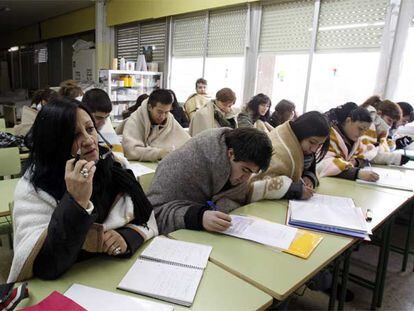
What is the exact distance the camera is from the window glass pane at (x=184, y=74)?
605 centimetres

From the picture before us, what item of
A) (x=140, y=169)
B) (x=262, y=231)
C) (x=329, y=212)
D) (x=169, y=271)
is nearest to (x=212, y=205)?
(x=262, y=231)

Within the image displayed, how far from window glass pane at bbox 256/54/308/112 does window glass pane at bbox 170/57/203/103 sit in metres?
1.39

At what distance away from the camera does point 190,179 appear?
1546 millimetres

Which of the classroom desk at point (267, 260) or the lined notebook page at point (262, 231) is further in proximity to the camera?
the lined notebook page at point (262, 231)

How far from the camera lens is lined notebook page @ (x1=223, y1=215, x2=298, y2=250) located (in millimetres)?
1333

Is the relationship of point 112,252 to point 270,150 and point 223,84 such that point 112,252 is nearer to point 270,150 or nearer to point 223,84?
point 270,150

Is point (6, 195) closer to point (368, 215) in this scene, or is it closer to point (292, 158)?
point (292, 158)

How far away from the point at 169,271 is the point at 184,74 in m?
5.61

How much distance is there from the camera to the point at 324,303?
2.16m

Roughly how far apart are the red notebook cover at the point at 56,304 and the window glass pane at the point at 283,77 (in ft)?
13.9

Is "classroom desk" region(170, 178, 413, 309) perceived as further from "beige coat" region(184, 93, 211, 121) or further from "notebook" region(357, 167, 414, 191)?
"beige coat" region(184, 93, 211, 121)

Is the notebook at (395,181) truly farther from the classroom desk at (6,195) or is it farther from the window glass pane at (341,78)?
the classroom desk at (6,195)

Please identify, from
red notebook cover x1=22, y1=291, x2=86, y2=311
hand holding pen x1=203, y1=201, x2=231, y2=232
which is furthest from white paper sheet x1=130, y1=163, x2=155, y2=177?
red notebook cover x1=22, y1=291, x2=86, y2=311

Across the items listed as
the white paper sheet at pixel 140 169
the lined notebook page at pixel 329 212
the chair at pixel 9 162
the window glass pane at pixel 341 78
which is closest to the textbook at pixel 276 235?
the lined notebook page at pixel 329 212
